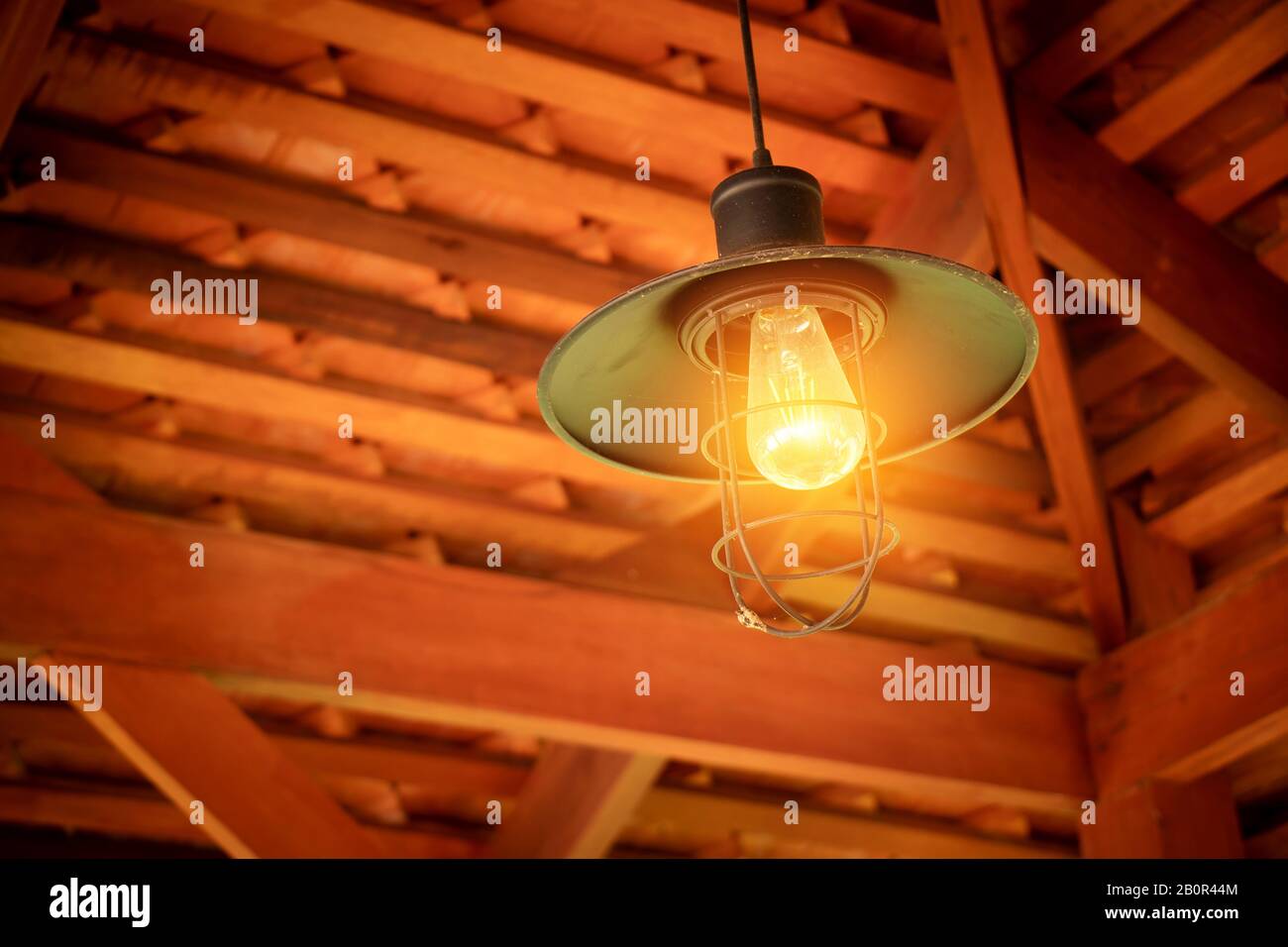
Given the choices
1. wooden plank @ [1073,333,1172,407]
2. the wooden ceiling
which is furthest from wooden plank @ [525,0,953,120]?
wooden plank @ [1073,333,1172,407]

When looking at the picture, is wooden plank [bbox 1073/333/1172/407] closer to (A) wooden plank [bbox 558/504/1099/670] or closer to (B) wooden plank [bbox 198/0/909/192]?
(A) wooden plank [bbox 558/504/1099/670]

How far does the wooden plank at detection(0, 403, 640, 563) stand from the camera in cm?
342

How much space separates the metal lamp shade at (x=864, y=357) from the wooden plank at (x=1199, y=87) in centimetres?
194

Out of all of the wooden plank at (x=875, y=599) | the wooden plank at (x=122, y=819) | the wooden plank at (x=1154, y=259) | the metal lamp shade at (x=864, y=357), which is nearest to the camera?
the metal lamp shade at (x=864, y=357)

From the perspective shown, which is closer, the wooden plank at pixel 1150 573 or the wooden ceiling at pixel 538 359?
the wooden ceiling at pixel 538 359

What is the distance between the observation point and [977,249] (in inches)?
121

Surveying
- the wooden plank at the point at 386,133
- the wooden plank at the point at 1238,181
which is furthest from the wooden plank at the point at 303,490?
the wooden plank at the point at 1238,181

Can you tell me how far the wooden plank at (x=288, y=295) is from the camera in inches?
123

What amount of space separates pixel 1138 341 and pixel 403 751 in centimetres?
238

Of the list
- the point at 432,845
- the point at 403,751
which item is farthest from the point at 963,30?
the point at 432,845

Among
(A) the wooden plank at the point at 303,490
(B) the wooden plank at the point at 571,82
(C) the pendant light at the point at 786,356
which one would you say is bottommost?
(C) the pendant light at the point at 786,356

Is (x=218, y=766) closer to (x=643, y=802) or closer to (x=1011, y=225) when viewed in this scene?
(x=643, y=802)

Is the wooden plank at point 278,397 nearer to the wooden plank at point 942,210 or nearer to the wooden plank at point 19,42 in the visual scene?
the wooden plank at point 19,42

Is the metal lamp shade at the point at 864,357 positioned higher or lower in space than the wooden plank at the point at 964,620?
lower
